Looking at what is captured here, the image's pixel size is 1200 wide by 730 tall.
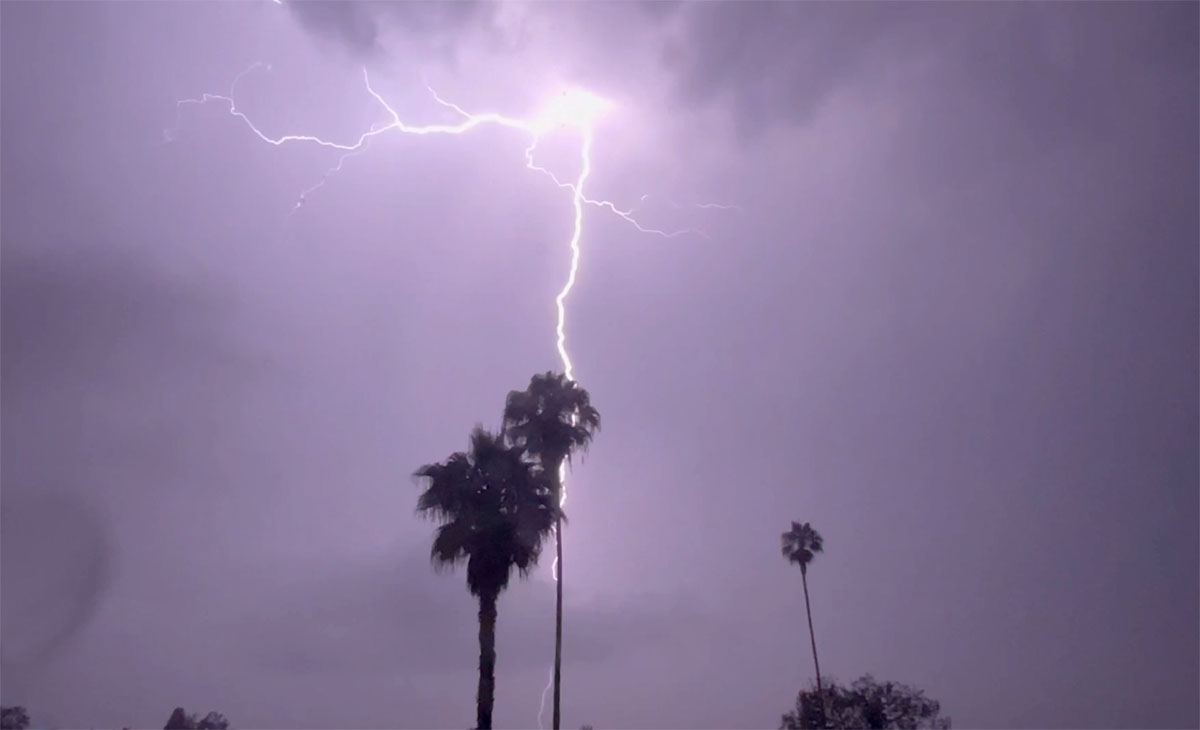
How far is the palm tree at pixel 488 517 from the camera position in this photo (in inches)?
978

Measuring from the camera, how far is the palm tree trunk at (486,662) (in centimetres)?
2366

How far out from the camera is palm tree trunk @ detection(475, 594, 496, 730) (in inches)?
931

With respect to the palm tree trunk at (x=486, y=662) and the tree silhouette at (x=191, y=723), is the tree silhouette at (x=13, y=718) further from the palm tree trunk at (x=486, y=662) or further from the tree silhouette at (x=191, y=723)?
the palm tree trunk at (x=486, y=662)

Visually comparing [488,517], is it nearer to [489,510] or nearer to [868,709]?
[489,510]

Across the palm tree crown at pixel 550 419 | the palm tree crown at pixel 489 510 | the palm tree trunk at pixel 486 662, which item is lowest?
the palm tree trunk at pixel 486 662

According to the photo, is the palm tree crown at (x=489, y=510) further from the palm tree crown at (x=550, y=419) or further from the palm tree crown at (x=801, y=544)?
the palm tree crown at (x=801, y=544)

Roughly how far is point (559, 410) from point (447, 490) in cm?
Result: 571

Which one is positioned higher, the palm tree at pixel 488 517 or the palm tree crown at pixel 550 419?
the palm tree crown at pixel 550 419

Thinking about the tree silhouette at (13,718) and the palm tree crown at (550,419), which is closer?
the palm tree crown at (550,419)

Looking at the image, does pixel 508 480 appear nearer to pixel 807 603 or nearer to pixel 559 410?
pixel 559 410

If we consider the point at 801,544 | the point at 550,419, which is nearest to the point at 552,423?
the point at 550,419

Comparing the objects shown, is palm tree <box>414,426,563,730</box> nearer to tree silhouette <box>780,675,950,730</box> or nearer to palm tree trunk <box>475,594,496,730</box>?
palm tree trunk <box>475,594,496,730</box>

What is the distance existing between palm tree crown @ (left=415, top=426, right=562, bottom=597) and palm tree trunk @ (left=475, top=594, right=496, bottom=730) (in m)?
0.40

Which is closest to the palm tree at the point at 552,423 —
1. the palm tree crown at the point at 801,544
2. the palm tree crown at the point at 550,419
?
the palm tree crown at the point at 550,419
